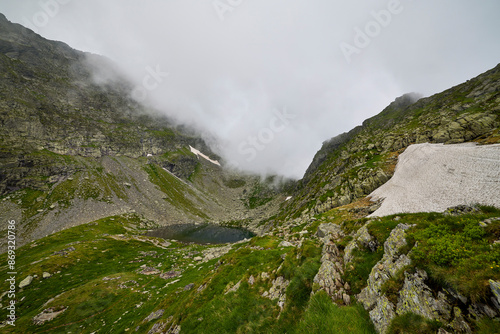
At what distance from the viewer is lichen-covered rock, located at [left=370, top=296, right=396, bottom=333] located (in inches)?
259

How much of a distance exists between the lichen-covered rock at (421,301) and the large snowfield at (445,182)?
18.3 meters

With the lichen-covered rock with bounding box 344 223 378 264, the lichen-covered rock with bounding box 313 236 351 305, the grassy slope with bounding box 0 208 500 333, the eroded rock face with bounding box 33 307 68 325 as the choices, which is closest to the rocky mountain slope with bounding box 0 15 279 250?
the grassy slope with bounding box 0 208 500 333

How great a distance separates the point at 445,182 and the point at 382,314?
106 feet

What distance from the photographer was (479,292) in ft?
17.0

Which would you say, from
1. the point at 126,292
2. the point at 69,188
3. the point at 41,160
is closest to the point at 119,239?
the point at 126,292

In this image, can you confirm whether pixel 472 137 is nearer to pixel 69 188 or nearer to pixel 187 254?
pixel 187 254

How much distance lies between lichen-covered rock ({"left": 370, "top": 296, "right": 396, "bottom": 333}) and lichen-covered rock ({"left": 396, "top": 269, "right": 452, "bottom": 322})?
0.96ft

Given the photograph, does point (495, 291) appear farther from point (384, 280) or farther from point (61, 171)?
point (61, 171)

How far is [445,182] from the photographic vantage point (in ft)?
87.9

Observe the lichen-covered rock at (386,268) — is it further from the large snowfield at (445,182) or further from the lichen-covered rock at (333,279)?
the large snowfield at (445,182)

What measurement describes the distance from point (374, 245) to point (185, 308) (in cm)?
1784

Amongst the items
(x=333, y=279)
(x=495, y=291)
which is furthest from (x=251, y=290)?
(x=495, y=291)

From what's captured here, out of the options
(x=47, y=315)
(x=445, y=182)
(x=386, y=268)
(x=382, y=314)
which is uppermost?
(x=47, y=315)

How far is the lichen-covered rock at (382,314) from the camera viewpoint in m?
6.57
